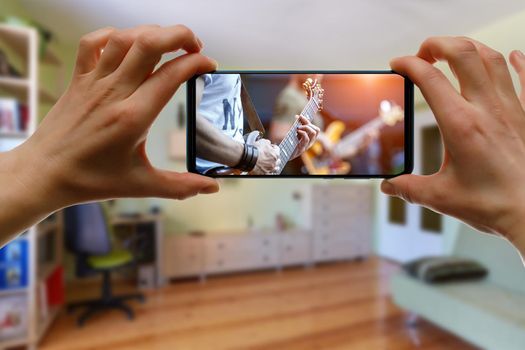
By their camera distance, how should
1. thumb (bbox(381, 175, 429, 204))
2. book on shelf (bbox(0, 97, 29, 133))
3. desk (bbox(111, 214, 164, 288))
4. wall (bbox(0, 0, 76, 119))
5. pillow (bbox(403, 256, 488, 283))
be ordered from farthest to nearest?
desk (bbox(111, 214, 164, 288)), wall (bbox(0, 0, 76, 119)), pillow (bbox(403, 256, 488, 283)), book on shelf (bbox(0, 97, 29, 133)), thumb (bbox(381, 175, 429, 204))

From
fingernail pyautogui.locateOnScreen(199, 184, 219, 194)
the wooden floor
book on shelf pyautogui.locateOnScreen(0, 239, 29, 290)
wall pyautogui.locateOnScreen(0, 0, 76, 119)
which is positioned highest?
wall pyautogui.locateOnScreen(0, 0, 76, 119)

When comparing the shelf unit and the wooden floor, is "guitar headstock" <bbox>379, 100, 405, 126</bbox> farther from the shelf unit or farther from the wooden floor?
the shelf unit

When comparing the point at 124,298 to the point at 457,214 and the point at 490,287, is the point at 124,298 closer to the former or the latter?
the point at 457,214

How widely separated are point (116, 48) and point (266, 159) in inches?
11.4

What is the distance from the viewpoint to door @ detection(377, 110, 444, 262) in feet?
8.59

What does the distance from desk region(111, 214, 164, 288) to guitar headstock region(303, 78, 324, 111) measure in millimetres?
2266

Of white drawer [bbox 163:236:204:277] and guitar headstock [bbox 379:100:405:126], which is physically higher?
guitar headstock [bbox 379:100:405:126]

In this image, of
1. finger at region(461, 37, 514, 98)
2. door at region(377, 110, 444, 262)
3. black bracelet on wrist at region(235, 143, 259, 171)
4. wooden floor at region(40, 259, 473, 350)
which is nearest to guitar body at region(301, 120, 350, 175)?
black bracelet on wrist at region(235, 143, 259, 171)

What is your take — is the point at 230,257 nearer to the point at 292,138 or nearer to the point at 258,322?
the point at 258,322

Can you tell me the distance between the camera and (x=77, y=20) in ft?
5.62

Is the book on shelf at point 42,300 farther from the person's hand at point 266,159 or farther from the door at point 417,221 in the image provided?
the door at point 417,221

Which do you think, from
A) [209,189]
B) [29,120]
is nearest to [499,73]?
[209,189]

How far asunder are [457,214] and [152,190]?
51 cm

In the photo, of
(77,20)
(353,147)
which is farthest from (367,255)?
(77,20)
